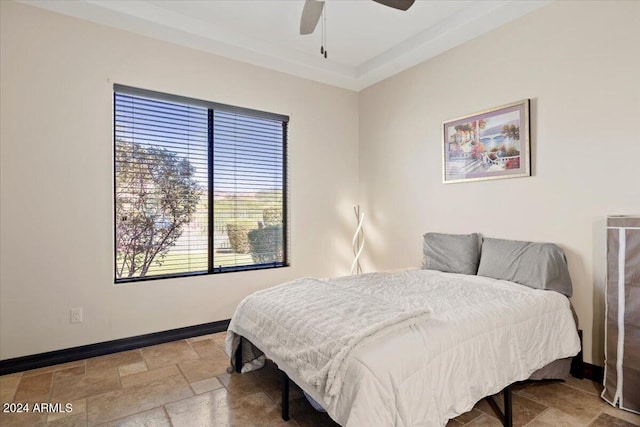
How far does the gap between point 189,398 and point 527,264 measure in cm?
262

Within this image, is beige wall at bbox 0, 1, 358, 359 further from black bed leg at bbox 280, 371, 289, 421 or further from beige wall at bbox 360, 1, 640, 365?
beige wall at bbox 360, 1, 640, 365

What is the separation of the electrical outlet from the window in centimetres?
36

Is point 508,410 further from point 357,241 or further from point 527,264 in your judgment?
point 357,241

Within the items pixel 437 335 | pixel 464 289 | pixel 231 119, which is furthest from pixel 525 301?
pixel 231 119

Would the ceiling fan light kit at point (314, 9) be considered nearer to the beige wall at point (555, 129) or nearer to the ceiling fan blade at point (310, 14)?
the ceiling fan blade at point (310, 14)

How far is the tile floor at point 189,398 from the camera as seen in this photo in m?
1.98

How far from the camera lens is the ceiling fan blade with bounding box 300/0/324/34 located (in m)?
2.36

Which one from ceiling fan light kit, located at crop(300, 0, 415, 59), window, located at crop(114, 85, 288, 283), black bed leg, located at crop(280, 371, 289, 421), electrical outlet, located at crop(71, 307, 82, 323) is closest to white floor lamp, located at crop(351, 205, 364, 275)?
window, located at crop(114, 85, 288, 283)

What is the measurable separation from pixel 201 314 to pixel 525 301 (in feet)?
9.46

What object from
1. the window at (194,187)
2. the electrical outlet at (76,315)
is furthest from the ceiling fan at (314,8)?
the electrical outlet at (76,315)

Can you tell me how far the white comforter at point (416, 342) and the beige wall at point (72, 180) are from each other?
122 cm

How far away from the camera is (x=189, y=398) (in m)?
2.23

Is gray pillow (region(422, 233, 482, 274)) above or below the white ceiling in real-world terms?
below

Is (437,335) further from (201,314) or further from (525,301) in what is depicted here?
(201,314)
